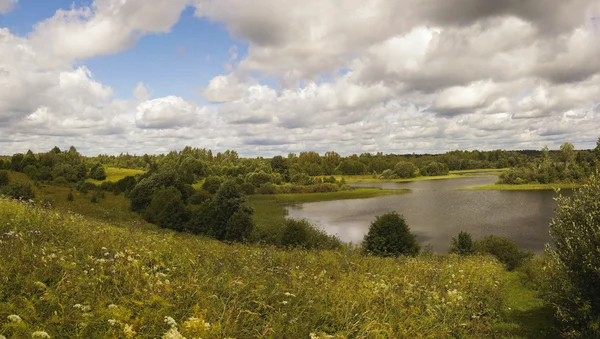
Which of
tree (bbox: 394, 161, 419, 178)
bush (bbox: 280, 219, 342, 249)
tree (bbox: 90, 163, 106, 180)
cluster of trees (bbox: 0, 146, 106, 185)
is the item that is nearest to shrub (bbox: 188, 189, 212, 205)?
bush (bbox: 280, 219, 342, 249)

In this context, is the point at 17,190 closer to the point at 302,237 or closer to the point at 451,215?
the point at 302,237

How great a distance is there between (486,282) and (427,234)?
31171 millimetres

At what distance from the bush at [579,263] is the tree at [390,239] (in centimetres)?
1653

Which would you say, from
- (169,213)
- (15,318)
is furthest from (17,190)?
(15,318)

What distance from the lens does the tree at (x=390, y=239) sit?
29.0m

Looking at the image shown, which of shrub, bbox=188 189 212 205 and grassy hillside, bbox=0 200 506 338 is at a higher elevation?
grassy hillside, bbox=0 200 506 338

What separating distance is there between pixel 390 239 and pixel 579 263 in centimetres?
1846

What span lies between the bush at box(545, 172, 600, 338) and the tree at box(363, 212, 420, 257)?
1653 cm

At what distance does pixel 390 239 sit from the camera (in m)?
29.3

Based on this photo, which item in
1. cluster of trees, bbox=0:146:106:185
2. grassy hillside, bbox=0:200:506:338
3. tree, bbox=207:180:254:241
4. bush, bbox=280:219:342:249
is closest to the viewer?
grassy hillside, bbox=0:200:506:338

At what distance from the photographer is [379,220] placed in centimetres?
3067

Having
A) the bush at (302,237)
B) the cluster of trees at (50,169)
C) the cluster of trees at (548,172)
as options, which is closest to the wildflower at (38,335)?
the bush at (302,237)

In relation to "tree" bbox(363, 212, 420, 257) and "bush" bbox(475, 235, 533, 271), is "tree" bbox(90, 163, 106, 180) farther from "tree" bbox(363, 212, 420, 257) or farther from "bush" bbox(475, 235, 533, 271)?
"bush" bbox(475, 235, 533, 271)

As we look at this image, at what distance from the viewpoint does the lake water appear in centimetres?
4328
